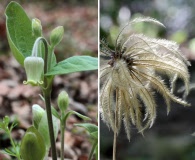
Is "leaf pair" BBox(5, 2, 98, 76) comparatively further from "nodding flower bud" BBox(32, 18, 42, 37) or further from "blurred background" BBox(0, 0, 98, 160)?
"blurred background" BBox(0, 0, 98, 160)

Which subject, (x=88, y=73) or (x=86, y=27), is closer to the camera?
(x=88, y=73)

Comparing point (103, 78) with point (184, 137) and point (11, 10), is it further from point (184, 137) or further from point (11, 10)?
point (184, 137)

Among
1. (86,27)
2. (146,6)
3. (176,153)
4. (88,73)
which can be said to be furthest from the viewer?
(86,27)

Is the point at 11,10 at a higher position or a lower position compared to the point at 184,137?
higher

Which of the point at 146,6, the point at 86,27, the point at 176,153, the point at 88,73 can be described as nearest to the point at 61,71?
the point at 176,153

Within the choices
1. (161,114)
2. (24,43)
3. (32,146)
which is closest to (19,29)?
(24,43)

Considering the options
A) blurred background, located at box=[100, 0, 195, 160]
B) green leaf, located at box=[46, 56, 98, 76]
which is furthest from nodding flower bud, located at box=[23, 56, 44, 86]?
blurred background, located at box=[100, 0, 195, 160]
